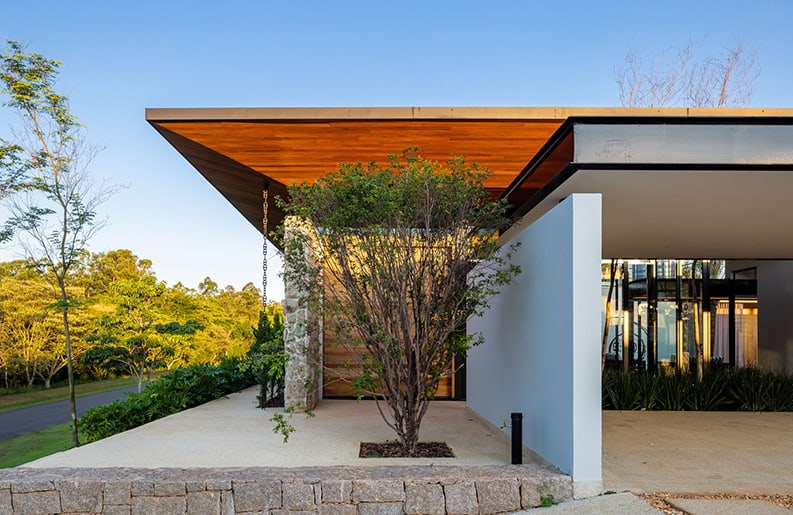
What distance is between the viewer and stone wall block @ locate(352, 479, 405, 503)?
Answer: 516cm

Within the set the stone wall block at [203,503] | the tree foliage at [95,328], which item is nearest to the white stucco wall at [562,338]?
the stone wall block at [203,503]

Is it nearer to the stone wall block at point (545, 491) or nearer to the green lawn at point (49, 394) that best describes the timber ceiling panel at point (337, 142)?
the stone wall block at point (545, 491)

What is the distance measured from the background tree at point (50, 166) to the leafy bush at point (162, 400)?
946mm

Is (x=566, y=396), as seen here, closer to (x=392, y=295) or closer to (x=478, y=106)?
(x=392, y=295)

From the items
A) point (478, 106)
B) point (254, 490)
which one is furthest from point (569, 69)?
point (254, 490)

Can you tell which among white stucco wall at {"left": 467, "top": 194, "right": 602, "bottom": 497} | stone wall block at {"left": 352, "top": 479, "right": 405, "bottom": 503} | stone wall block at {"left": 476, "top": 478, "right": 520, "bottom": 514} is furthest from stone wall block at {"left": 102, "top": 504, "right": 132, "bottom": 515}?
white stucco wall at {"left": 467, "top": 194, "right": 602, "bottom": 497}

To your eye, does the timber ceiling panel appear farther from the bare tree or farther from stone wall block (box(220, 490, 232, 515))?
the bare tree

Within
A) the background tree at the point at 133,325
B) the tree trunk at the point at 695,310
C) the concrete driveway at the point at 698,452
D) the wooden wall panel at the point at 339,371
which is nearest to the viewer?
the concrete driveway at the point at 698,452

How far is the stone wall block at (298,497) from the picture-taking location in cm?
514

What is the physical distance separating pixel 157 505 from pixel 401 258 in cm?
311

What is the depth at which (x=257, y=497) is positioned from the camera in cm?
514

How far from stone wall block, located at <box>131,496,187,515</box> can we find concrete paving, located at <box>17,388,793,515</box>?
914 mm

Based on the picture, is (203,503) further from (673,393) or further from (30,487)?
(673,393)

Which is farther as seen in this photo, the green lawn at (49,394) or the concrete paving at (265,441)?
the green lawn at (49,394)
